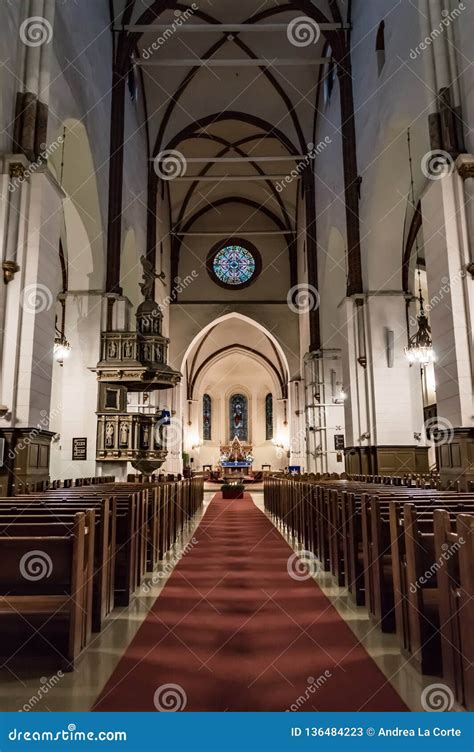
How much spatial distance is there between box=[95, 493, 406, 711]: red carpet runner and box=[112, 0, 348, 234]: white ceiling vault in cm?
1263

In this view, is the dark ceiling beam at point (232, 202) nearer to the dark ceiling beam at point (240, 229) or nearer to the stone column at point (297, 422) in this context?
the dark ceiling beam at point (240, 229)

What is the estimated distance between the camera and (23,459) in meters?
6.73

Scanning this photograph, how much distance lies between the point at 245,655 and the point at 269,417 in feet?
102

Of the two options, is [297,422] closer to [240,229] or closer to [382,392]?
[240,229]

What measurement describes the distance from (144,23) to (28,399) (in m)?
12.6

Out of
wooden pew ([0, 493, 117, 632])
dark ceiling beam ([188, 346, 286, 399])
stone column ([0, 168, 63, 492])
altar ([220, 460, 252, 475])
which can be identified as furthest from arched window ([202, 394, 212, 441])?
wooden pew ([0, 493, 117, 632])

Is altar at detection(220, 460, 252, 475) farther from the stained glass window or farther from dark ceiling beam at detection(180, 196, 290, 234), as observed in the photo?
dark ceiling beam at detection(180, 196, 290, 234)

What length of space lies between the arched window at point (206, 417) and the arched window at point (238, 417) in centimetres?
138

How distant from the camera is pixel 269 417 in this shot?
3394 centimetres

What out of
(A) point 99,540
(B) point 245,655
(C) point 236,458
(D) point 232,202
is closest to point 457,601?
(B) point 245,655

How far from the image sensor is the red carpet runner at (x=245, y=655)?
238 cm

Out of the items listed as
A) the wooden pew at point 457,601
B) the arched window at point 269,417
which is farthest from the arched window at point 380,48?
the arched window at point 269,417

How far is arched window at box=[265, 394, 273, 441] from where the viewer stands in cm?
3362

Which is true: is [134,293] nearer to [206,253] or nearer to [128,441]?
[128,441]
